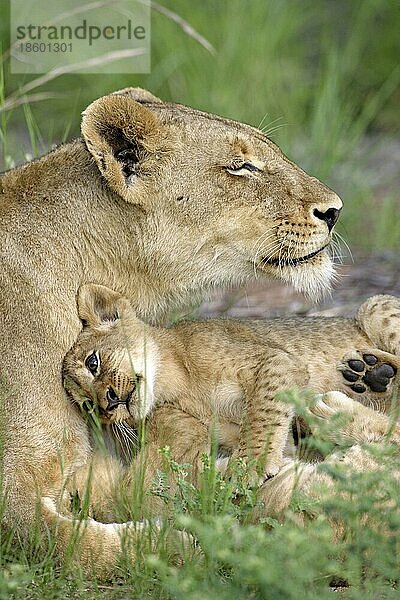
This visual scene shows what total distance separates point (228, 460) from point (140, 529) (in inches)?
27.3

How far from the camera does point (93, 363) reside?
4.78 m

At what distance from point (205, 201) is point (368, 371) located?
107cm

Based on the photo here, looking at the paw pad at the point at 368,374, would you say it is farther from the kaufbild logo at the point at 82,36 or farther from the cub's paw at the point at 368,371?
the kaufbild logo at the point at 82,36

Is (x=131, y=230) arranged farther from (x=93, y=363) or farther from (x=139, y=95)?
(x=139, y=95)

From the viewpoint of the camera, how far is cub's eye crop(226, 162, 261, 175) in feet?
16.6

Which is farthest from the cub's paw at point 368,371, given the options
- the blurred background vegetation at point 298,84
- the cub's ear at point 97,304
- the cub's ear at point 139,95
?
the blurred background vegetation at point 298,84

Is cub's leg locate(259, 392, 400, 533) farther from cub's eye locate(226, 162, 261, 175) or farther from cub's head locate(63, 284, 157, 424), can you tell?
cub's eye locate(226, 162, 261, 175)

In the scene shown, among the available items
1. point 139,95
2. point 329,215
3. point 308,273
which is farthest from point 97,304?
point 139,95

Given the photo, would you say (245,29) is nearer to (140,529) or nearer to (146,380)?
(146,380)

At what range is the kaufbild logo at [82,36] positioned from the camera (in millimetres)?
10406

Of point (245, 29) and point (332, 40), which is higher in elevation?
point (245, 29)

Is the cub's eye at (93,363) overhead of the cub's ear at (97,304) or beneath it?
beneath

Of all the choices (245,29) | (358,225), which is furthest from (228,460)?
(245,29)

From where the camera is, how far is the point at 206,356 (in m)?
5.18
